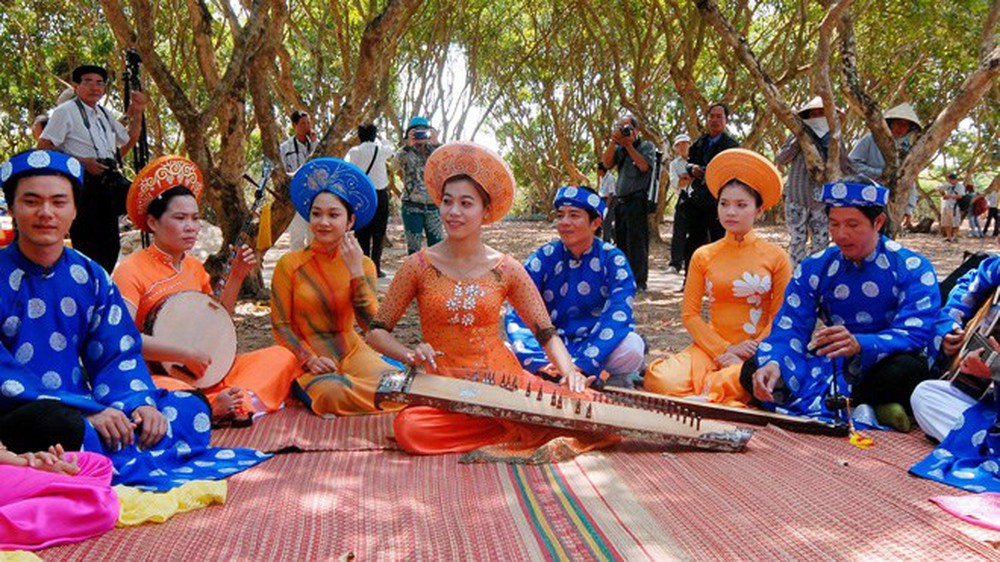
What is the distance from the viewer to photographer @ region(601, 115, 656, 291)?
9672 mm

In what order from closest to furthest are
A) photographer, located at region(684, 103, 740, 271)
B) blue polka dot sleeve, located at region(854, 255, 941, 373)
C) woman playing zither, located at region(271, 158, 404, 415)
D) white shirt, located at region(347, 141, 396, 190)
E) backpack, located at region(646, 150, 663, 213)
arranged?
blue polka dot sleeve, located at region(854, 255, 941, 373) → woman playing zither, located at region(271, 158, 404, 415) → photographer, located at region(684, 103, 740, 271) → backpack, located at region(646, 150, 663, 213) → white shirt, located at region(347, 141, 396, 190)

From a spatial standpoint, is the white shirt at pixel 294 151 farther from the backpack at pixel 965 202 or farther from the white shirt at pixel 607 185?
the backpack at pixel 965 202

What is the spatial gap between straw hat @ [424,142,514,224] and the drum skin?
1337 mm

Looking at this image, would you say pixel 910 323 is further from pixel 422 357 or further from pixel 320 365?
pixel 320 365

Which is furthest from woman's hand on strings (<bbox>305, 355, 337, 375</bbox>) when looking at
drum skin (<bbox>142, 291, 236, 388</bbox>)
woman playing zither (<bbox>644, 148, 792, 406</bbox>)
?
woman playing zither (<bbox>644, 148, 792, 406</bbox>)

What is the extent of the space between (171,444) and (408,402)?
98 centimetres

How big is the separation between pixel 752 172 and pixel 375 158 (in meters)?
5.89

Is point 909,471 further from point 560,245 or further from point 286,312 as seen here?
point 286,312

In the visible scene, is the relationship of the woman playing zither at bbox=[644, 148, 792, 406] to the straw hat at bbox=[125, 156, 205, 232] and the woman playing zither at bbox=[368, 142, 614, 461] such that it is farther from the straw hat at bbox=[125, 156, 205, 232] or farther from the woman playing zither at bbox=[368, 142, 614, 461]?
the straw hat at bbox=[125, 156, 205, 232]

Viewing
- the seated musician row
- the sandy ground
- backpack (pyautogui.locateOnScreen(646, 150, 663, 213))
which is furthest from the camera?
backpack (pyautogui.locateOnScreen(646, 150, 663, 213))

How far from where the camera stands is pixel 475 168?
413 cm

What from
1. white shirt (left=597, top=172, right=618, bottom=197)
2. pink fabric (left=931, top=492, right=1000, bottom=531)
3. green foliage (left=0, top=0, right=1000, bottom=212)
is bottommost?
Answer: pink fabric (left=931, top=492, right=1000, bottom=531)

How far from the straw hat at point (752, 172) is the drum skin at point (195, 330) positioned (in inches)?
120

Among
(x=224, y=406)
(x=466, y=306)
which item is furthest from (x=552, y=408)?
(x=224, y=406)
